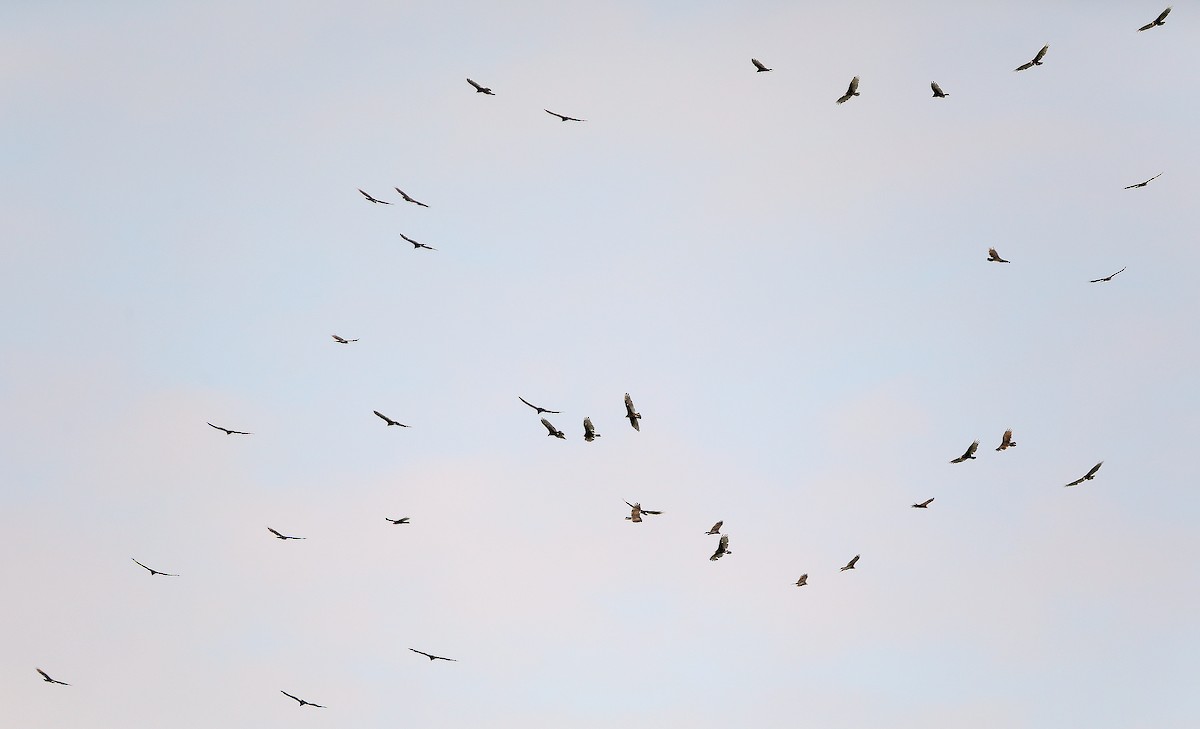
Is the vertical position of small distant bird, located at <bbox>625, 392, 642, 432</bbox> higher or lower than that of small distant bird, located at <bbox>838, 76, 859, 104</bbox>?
lower

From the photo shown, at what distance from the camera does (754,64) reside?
11500 cm

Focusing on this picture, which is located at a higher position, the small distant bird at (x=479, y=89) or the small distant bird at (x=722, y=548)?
the small distant bird at (x=479, y=89)

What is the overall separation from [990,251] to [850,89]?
1529 cm

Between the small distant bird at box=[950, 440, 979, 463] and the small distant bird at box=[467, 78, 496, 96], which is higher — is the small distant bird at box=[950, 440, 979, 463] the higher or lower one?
the lower one

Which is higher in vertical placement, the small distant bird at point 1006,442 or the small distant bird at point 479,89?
the small distant bird at point 479,89

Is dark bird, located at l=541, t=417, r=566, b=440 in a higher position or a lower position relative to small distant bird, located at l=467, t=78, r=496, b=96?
lower

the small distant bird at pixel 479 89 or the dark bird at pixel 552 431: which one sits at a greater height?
A: the small distant bird at pixel 479 89

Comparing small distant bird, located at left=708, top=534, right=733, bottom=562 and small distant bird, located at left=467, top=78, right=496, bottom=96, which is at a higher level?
small distant bird, located at left=467, top=78, right=496, bottom=96

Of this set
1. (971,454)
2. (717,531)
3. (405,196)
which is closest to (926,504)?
(971,454)

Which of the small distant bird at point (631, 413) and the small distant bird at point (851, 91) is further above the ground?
the small distant bird at point (851, 91)

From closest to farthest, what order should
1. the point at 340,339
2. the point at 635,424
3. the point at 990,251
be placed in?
the point at 635,424
the point at 990,251
the point at 340,339

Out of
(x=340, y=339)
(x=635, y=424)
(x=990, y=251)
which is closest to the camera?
(x=635, y=424)

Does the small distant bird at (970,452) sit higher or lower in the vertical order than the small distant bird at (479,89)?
lower

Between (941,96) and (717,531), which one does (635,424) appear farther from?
(941,96)
